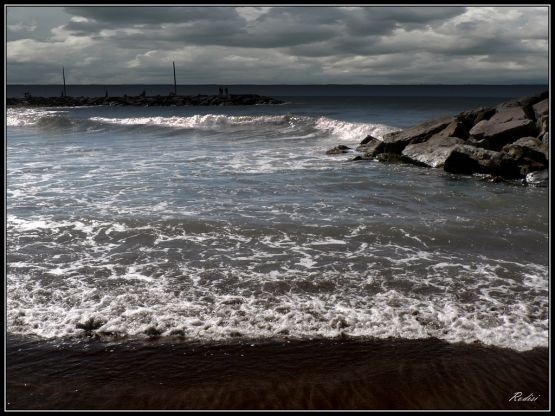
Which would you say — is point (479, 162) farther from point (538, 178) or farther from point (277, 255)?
point (277, 255)

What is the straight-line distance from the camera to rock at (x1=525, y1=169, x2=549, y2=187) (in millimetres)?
15844

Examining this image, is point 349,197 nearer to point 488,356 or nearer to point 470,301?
point 470,301

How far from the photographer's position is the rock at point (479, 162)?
16.9 metres

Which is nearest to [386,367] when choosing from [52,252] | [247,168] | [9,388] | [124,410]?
[124,410]

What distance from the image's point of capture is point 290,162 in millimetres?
20344

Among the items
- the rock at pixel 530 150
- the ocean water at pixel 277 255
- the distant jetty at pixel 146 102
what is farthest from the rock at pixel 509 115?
the distant jetty at pixel 146 102

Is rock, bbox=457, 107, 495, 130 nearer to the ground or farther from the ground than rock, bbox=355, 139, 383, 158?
farther from the ground

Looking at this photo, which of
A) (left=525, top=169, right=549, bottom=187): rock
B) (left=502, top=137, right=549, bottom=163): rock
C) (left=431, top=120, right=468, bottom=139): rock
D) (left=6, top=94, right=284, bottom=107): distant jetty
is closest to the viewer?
(left=525, top=169, right=549, bottom=187): rock

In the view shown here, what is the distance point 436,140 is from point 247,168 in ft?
26.9

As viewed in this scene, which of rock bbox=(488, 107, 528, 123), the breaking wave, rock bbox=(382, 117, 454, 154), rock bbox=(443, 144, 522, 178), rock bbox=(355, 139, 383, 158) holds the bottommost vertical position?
rock bbox=(443, 144, 522, 178)

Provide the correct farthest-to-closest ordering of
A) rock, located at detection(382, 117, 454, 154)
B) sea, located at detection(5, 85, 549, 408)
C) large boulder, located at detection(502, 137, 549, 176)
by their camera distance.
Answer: rock, located at detection(382, 117, 454, 154)
large boulder, located at detection(502, 137, 549, 176)
sea, located at detection(5, 85, 549, 408)
